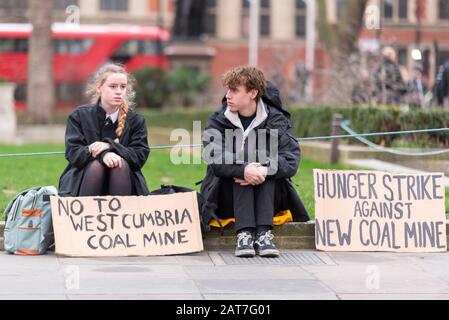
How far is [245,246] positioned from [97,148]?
1.32 meters

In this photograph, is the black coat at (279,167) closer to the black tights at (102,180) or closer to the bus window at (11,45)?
the black tights at (102,180)

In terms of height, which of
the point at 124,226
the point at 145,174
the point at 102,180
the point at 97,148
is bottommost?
the point at 145,174

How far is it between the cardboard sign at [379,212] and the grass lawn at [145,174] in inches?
31.4

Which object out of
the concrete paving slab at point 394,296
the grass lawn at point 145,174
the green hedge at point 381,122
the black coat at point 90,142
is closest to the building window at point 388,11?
the green hedge at point 381,122

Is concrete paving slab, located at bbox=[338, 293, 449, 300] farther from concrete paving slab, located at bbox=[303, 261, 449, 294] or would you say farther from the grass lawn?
the grass lawn

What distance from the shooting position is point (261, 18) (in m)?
62.0

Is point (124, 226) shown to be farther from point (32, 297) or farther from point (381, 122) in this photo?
point (381, 122)

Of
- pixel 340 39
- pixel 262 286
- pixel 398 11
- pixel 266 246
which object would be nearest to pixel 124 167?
pixel 266 246

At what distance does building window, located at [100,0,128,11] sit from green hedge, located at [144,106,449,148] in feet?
142

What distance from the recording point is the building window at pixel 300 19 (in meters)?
62.0

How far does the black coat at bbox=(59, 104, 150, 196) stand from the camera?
8703 mm

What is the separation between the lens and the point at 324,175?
29.8 feet

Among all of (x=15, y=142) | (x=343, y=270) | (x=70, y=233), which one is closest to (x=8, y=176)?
(x=70, y=233)
